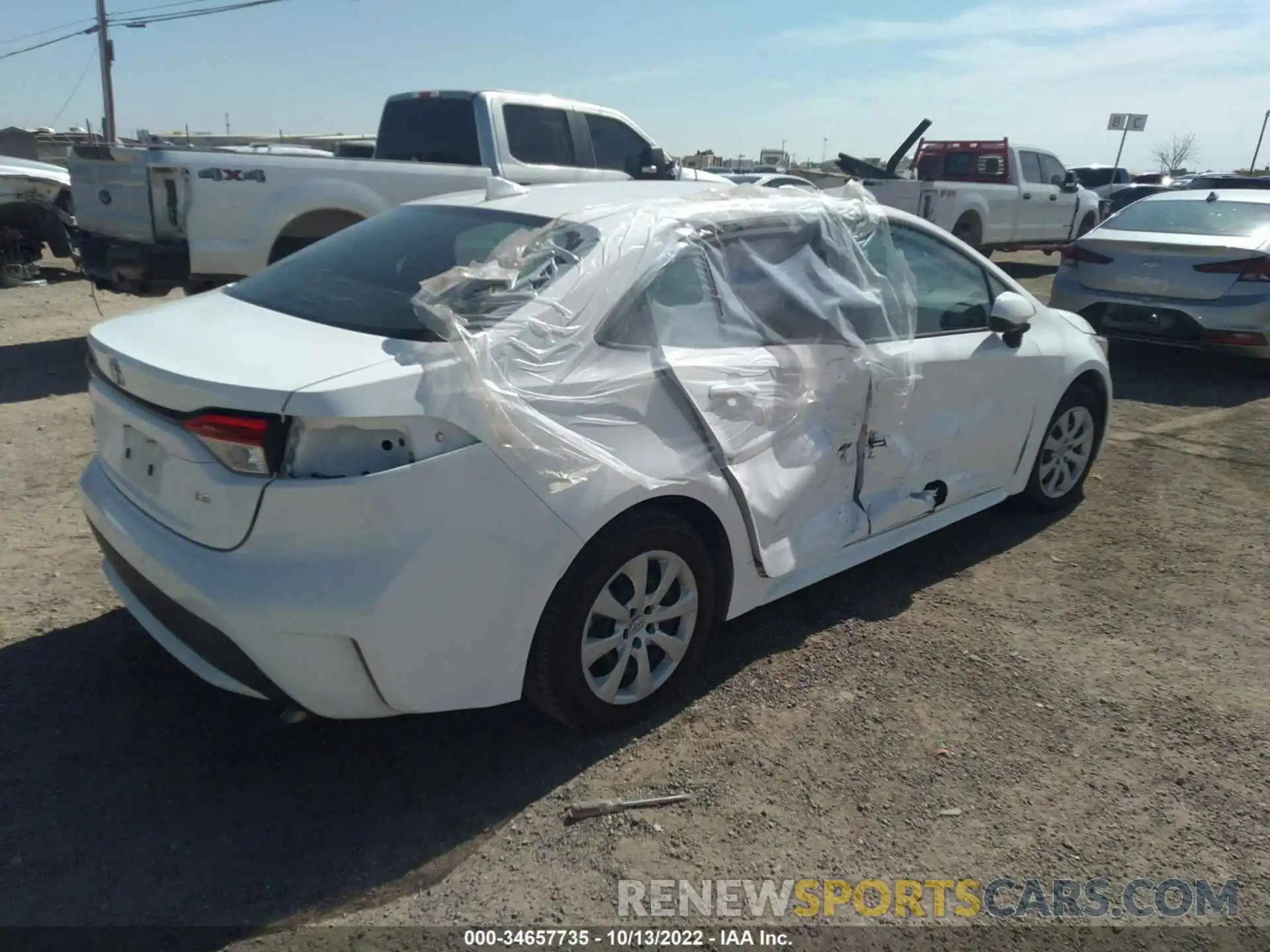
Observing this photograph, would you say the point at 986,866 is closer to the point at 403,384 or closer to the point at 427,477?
the point at 427,477

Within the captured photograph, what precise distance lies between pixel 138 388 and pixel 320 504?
31.1 inches

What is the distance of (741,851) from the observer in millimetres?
2627

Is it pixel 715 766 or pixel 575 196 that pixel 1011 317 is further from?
pixel 715 766

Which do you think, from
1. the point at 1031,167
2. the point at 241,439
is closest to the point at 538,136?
the point at 241,439

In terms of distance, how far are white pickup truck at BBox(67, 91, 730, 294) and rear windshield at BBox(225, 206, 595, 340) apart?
365cm

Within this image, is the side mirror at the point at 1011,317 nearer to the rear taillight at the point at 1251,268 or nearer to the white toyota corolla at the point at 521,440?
the white toyota corolla at the point at 521,440

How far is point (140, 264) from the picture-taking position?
23.1 ft

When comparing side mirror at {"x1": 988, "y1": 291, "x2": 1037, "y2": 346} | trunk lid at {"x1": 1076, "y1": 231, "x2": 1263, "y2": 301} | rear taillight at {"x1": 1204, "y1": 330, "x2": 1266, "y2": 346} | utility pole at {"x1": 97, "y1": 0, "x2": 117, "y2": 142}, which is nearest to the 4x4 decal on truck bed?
side mirror at {"x1": 988, "y1": 291, "x2": 1037, "y2": 346}

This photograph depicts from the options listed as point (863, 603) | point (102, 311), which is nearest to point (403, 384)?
point (863, 603)

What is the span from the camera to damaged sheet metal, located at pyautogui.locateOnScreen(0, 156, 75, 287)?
10922 mm

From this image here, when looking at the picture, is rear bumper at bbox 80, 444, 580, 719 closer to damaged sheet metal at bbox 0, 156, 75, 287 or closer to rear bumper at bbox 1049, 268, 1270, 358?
rear bumper at bbox 1049, 268, 1270, 358

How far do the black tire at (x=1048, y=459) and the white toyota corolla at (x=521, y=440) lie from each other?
1.03 metres

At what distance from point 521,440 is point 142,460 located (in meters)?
1.13

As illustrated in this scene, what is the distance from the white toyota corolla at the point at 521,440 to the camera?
7.95 feet
